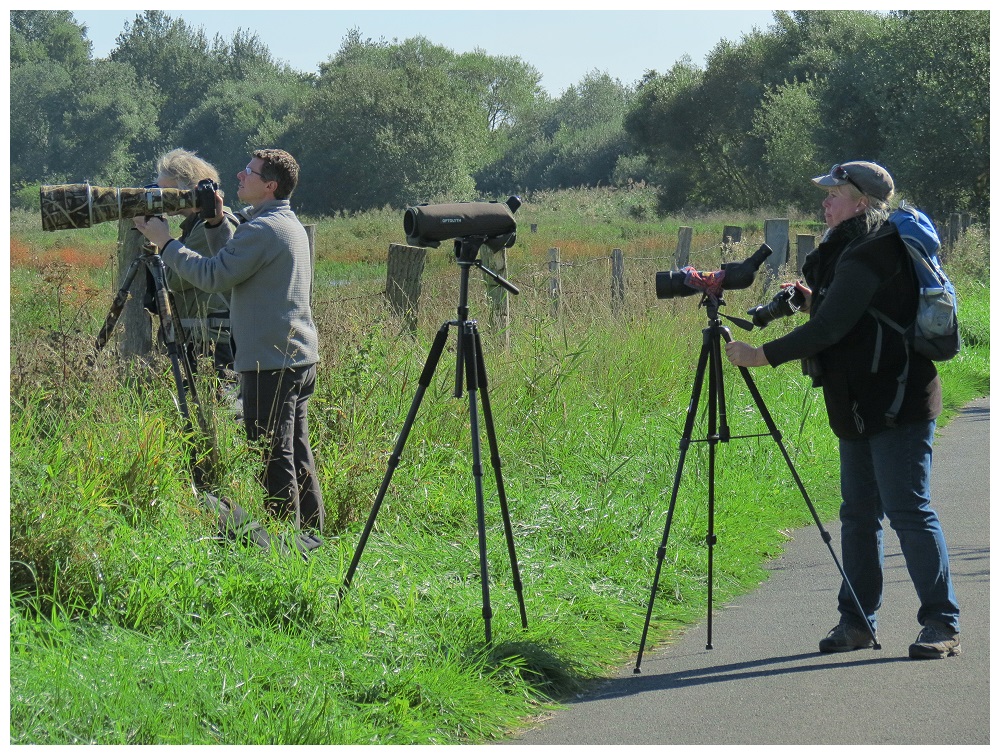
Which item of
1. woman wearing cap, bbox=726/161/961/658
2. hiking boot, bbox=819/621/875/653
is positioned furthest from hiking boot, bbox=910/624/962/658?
hiking boot, bbox=819/621/875/653

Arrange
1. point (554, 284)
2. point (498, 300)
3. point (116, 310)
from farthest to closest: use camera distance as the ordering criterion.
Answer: point (554, 284) → point (498, 300) → point (116, 310)

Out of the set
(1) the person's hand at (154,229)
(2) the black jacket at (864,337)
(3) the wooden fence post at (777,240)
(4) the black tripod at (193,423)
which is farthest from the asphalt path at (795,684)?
(3) the wooden fence post at (777,240)

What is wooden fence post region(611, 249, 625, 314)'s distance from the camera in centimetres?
1130

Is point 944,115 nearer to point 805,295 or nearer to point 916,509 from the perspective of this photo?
point 805,295

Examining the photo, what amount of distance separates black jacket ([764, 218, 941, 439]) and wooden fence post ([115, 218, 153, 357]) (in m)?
4.03

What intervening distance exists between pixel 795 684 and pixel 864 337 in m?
1.46

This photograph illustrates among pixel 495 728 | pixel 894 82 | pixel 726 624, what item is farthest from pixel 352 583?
pixel 894 82

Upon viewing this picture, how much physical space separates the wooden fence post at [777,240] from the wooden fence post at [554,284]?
3007mm

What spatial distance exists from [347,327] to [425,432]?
938 mm

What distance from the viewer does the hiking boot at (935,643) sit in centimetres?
478

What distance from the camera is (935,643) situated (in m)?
4.79

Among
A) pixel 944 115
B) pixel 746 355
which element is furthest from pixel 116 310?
pixel 944 115

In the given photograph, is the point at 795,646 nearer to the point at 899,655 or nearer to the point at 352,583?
the point at 899,655

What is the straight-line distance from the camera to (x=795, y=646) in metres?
5.04
